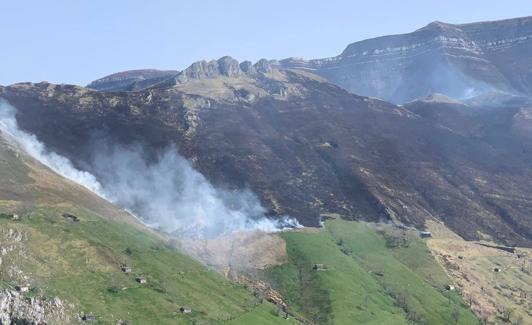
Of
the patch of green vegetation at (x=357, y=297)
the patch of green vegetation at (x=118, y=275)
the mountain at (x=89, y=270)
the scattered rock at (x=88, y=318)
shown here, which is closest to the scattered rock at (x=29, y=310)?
the mountain at (x=89, y=270)

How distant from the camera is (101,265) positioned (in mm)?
144000

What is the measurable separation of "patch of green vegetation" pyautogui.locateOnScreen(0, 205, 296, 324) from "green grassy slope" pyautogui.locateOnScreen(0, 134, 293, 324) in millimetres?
214

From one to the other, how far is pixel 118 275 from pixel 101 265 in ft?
14.9

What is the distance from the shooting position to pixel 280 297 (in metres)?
175

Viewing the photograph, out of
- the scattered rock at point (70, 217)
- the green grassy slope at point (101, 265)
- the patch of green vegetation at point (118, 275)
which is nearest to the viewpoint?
the green grassy slope at point (101, 265)

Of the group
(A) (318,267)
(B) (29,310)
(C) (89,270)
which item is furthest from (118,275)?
(A) (318,267)

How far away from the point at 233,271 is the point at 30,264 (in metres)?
64.7

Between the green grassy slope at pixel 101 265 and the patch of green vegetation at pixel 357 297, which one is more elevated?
the green grassy slope at pixel 101 265

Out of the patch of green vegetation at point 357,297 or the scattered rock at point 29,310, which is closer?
the scattered rock at point 29,310

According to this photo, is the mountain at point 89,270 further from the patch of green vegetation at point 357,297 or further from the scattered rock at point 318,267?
the scattered rock at point 318,267

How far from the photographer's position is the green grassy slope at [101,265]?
420ft

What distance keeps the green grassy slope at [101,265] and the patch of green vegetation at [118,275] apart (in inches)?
8.4

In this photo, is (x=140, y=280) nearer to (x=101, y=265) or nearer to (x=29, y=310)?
(x=101, y=265)

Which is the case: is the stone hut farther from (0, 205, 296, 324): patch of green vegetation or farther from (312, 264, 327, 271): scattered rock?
(312, 264, 327, 271): scattered rock
